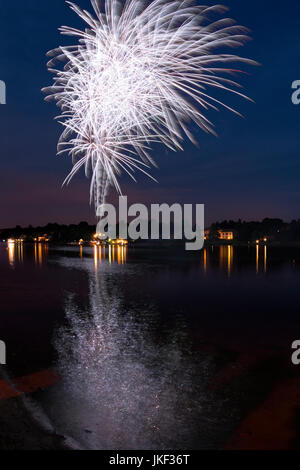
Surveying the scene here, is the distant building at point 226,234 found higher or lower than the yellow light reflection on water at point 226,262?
higher

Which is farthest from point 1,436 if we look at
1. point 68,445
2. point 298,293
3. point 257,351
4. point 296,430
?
point 298,293

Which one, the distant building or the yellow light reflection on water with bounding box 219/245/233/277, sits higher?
the distant building

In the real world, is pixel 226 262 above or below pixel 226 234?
below

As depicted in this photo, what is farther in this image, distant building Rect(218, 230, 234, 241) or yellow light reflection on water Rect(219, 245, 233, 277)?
distant building Rect(218, 230, 234, 241)

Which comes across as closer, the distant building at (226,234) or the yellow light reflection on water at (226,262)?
the yellow light reflection on water at (226,262)

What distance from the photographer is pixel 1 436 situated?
5617 millimetres

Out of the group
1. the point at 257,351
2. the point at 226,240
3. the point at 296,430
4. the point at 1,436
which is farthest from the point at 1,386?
the point at 226,240

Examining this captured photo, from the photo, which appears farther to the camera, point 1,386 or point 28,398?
point 1,386

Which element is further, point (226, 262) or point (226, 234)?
point (226, 234)

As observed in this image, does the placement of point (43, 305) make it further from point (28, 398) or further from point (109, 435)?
point (109, 435)

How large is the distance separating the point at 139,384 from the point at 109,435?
81.0 inches

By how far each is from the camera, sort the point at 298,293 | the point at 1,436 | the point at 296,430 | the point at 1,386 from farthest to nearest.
→ the point at 298,293 → the point at 1,386 → the point at 296,430 → the point at 1,436
